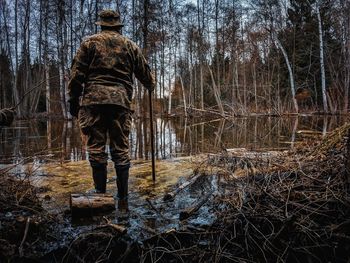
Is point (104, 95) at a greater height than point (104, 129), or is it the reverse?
point (104, 95)

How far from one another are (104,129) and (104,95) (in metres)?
0.39

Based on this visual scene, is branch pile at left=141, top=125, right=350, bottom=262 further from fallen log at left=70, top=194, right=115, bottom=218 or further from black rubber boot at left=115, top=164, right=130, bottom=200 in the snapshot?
black rubber boot at left=115, top=164, right=130, bottom=200

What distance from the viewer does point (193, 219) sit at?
9.53 feet

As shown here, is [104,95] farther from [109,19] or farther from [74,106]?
[109,19]

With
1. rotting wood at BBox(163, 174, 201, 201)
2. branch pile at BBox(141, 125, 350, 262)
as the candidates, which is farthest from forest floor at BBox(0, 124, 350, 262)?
rotting wood at BBox(163, 174, 201, 201)

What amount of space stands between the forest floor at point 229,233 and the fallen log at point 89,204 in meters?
0.14

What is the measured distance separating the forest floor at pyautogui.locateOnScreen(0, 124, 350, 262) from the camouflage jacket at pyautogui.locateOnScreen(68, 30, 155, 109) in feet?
3.69

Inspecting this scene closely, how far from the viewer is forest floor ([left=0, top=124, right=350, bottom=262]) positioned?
248 cm

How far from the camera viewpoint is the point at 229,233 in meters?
2.65

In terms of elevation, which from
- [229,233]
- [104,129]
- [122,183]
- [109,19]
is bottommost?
[229,233]

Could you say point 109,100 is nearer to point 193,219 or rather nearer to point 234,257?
point 193,219

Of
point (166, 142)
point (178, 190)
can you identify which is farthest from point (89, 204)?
point (166, 142)

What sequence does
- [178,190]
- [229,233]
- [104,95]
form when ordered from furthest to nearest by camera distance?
[178,190]
[104,95]
[229,233]

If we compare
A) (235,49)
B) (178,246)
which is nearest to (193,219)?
(178,246)
